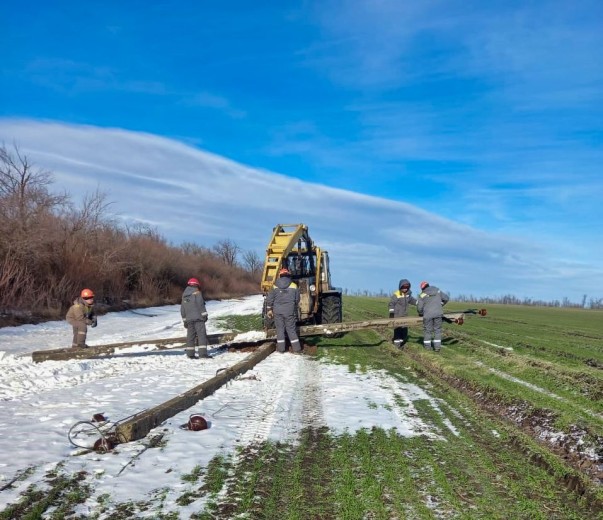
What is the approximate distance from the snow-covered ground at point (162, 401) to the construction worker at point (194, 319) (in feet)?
1.43

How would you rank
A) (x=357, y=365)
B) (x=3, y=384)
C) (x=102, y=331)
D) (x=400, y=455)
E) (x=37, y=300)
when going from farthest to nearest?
(x=37, y=300)
(x=102, y=331)
(x=357, y=365)
(x=3, y=384)
(x=400, y=455)

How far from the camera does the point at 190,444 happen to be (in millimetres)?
5570

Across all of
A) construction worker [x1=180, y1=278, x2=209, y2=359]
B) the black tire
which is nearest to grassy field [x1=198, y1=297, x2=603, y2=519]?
construction worker [x1=180, y1=278, x2=209, y2=359]

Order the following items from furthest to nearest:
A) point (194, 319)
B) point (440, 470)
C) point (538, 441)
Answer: point (194, 319)
point (538, 441)
point (440, 470)

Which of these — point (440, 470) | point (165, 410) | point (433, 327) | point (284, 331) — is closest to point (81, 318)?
point (284, 331)

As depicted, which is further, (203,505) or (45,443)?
(45,443)

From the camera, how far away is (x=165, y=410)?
21.0 feet

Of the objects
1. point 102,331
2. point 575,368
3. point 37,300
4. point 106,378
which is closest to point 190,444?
point 106,378

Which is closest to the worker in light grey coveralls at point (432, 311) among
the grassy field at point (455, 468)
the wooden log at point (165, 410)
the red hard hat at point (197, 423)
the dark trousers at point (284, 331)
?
the dark trousers at point (284, 331)

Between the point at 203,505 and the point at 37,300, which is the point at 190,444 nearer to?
the point at 203,505

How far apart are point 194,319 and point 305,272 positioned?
19.0ft

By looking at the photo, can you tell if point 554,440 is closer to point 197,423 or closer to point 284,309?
point 197,423

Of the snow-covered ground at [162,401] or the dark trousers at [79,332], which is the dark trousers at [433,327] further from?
the dark trousers at [79,332]

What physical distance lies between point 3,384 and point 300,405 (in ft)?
16.8
